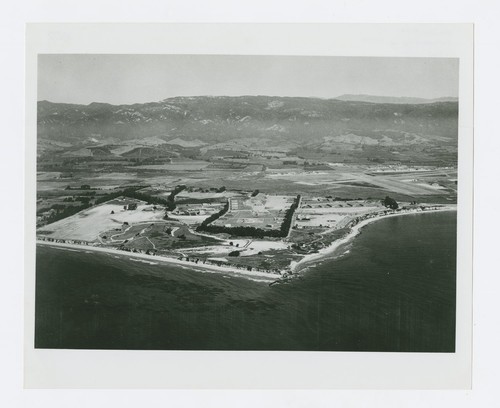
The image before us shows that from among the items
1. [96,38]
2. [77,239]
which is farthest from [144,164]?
[96,38]

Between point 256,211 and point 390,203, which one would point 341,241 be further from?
point 256,211

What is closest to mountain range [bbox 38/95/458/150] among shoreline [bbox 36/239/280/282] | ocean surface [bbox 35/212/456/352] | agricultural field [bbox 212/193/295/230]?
agricultural field [bbox 212/193/295/230]

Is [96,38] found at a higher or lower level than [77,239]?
higher

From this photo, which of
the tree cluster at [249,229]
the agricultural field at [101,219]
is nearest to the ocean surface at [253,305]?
the agricultural field at [101,219]

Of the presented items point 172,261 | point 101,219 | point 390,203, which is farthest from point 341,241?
point 101,219

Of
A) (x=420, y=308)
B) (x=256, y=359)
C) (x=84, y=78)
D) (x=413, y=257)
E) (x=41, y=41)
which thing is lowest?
(x=256, y=359)

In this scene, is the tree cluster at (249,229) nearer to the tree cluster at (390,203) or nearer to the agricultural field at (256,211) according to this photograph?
the agricultural field at (256,211)

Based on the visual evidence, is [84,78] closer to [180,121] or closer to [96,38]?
[96,38]
